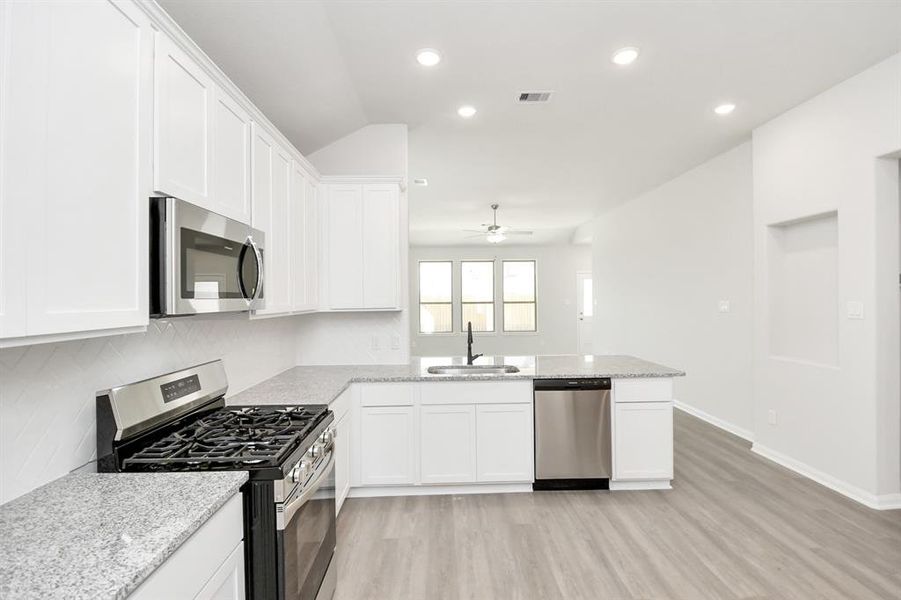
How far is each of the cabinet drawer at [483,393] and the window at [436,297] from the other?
7.62m

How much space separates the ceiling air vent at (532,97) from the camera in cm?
331

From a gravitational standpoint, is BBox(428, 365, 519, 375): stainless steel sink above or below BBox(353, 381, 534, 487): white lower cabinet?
above

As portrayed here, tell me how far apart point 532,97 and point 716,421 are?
3.98m

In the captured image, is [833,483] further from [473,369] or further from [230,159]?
[230,159]

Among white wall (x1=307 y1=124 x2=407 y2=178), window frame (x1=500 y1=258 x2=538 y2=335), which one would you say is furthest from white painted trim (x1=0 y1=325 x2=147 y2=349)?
window frame (x1=500 y1=258 x2=538 y2=335)

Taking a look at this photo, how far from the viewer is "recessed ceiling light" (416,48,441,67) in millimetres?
2758

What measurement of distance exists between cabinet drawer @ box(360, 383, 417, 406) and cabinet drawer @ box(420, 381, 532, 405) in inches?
3.3

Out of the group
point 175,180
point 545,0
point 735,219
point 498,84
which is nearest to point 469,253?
point 735,219

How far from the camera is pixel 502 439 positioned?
3.23 m

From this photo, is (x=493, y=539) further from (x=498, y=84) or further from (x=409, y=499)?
(x=498, y=84)

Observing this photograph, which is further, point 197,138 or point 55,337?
point 197,138

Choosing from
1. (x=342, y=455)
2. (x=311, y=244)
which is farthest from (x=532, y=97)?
(x=342, y=455)

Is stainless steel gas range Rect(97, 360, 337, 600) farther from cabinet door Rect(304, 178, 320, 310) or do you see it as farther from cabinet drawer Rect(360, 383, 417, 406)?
cabinet door Rect(304, 178, 320, 310)

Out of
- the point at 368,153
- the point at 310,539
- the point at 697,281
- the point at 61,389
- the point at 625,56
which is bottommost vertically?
the point at 310,539
